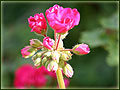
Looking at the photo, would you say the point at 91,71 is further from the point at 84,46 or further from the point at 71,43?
the point at 84,46

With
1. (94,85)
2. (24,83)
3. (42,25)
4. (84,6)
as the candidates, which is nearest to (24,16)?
(84,6)

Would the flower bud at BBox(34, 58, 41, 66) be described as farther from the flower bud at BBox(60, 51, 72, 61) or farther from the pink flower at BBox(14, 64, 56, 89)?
the pink flower at BBox(14, 64, 56, 89)

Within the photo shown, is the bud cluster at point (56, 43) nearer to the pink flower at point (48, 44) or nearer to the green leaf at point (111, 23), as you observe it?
the pink flower at point (48, 44)

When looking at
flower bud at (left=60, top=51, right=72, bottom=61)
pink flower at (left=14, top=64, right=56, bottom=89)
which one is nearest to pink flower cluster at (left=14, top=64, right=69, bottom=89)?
pink flower at (left=14, top=64, right=56, bottom=89)

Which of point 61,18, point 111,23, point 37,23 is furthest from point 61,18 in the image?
point 111,23

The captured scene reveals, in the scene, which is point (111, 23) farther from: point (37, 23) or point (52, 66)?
point (52, 66)

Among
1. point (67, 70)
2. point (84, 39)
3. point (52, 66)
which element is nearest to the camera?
point (52, 66)
